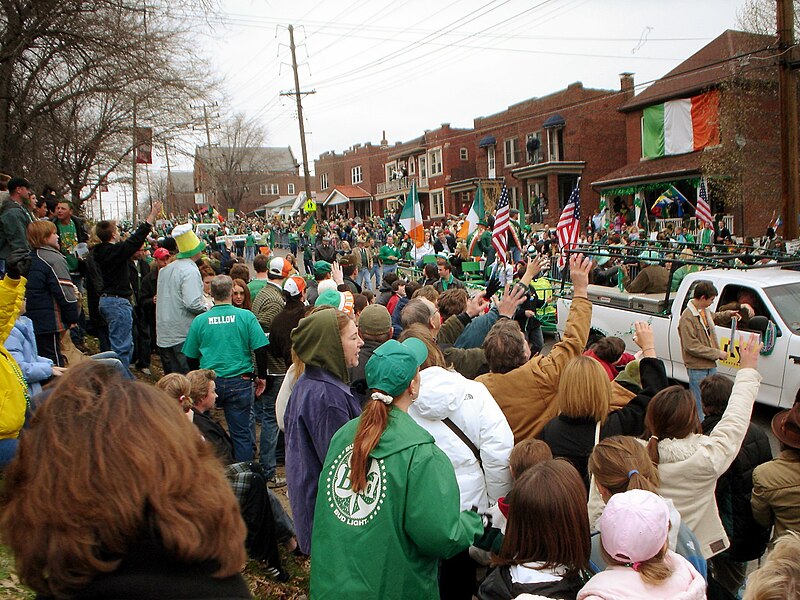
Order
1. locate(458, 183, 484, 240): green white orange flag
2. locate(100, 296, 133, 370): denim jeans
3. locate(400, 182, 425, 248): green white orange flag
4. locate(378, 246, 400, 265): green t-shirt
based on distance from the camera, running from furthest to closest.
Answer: locate(378, 246, 400, 265): green t-shirt
locate(458, 183, 484, 240): green white orange flag
locate(400, 182, 425, 248): green white orange flag
locate(100, 296, 133, 370): denim jeans

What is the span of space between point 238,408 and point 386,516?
4057 millimetres

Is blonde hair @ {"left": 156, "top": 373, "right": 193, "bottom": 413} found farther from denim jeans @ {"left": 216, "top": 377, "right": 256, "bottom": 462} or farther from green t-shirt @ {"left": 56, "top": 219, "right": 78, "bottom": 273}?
green t-shirt @ {"left": 56, "top": 219, "right": 78, "bottom": 273}

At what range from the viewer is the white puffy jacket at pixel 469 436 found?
149 inches

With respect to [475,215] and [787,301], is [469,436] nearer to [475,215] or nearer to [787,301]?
[787,301]

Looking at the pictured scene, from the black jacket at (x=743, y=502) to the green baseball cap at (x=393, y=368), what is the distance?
233 cm

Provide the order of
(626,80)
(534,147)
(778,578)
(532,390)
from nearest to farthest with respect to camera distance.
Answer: (778,578)
(532,390)
(626,80)
(534,147)

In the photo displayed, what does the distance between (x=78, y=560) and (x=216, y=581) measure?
31cm

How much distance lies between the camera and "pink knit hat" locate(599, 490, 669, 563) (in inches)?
102

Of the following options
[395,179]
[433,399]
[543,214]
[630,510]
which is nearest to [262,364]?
[433,399]

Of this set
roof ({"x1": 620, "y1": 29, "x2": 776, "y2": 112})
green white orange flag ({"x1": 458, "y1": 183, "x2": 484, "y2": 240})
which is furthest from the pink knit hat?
roof ({"x1": 620, "y1": 29, "x2": 776, "y2": 112})

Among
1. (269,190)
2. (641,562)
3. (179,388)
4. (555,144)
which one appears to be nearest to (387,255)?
(179,388)

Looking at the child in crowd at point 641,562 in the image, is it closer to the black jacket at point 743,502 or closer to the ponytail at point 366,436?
the ponytail at point 366,436

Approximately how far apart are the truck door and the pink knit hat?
18.7ft

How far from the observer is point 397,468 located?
2.72 m
